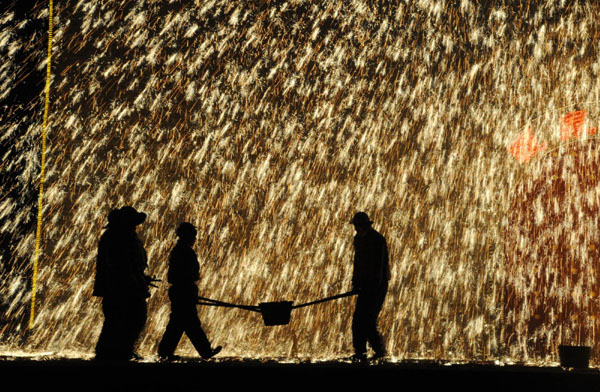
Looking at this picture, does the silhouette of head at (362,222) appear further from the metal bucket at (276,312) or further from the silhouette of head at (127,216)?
the silhouette of head at (127,216)

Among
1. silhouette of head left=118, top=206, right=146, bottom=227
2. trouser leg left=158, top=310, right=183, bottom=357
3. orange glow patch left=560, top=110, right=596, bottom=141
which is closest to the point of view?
silhouette of head left=118, top=206, right=146, bottom=227

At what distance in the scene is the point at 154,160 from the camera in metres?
8.73

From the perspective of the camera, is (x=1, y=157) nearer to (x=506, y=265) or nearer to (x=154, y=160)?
(x=154, y=160)

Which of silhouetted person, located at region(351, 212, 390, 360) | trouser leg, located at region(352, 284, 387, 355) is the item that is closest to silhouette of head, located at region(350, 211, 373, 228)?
silhouetted person, located at region(351, 212, 390, 360)

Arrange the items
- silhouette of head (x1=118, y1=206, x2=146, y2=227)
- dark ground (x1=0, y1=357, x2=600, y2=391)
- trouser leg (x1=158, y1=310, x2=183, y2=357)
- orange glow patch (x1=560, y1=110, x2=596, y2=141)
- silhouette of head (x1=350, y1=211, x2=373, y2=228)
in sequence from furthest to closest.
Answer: orange glow patch (x1=560, y1=110, x2=596, y2=141)
silhouette of head (x1=350, y1=211, x2=373, y2=228)
trouser leg (x1=158, y1=310, x2=183, y2=357)
silhouette of head (x1=118, y1=206, x2=146, y2=227)
dark ground (x1=0, y1=357, x2=600, y2=391)

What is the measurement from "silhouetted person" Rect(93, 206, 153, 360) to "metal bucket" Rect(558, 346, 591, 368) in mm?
3302

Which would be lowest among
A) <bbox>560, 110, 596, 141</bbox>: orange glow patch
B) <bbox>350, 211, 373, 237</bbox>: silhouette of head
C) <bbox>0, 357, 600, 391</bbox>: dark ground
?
<bbox>0, 357, 600, 391</bbox>: dark ground

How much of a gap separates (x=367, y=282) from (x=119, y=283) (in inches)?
80.7

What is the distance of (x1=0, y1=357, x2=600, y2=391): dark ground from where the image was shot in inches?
161

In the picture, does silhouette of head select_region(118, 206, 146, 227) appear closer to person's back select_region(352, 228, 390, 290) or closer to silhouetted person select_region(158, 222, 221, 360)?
silhouetted person select_region(158, 222, 221, 360)

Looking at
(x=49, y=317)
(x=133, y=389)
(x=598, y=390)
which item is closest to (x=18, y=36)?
(x=49, y=317)

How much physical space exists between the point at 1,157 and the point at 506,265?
6291mm

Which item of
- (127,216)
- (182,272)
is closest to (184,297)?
(182,272)

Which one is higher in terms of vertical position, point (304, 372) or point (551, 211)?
point (551, 211)
